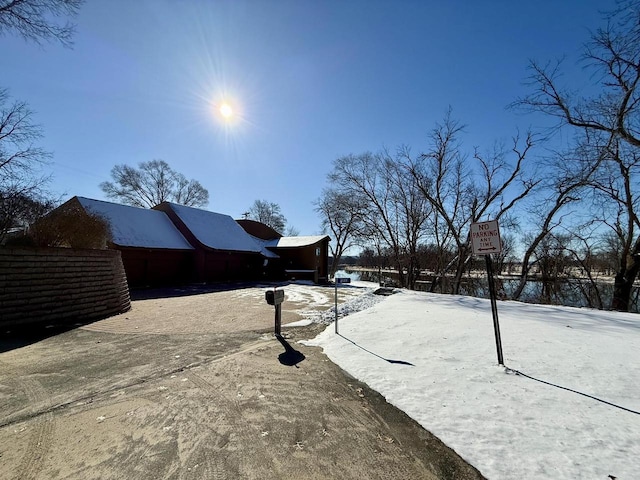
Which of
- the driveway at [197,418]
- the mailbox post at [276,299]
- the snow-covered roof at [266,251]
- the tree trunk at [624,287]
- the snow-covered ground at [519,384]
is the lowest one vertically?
the driveway at [197,418]

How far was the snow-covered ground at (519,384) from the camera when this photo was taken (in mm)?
2324

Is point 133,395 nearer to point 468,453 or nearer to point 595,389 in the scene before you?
point 468,453

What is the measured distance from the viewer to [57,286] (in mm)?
7215

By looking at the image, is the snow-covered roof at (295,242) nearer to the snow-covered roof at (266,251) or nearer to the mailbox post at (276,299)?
the snow-covered roof at (266,251)

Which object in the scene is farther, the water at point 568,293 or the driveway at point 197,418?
the water at point 568,293

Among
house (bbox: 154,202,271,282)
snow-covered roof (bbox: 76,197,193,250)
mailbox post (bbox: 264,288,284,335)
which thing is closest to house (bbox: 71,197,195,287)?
snow-covered roof (bbox: 76,197,193,250)

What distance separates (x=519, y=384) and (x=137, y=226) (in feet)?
66.7

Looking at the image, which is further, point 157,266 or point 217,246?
point 217,246

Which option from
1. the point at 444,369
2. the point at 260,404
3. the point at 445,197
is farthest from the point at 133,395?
the point at 445,197

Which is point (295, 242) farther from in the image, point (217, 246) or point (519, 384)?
point (519, 384)

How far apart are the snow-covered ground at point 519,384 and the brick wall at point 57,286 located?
6.42 m

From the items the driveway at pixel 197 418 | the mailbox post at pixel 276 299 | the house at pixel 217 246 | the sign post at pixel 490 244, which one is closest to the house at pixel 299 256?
the house at pixel 217 246

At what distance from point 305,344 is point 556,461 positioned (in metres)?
4.37

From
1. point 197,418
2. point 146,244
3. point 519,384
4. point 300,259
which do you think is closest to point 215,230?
point 146,244
